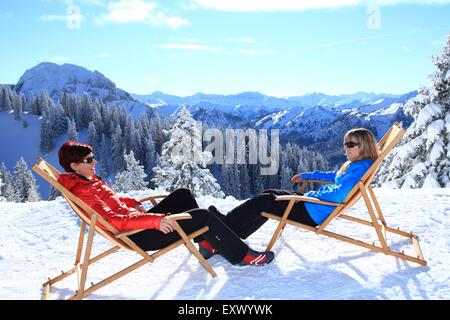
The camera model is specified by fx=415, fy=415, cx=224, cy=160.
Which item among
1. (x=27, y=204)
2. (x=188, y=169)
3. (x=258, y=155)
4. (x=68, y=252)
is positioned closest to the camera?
(x=68, y=252)

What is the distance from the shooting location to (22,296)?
4527mm

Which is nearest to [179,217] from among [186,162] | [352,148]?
[352,148]

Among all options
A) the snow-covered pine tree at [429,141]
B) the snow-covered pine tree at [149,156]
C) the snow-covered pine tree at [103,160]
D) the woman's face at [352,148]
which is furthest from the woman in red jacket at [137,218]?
the snow-covered pine tree at [103,160]

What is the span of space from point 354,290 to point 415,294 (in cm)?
59

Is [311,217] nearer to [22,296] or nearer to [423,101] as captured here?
[22,296]

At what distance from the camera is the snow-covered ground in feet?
14.5

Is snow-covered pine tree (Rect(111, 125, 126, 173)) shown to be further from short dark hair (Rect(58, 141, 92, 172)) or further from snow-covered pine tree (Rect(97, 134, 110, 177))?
short dark hair (Rect(58, 141, 92, 172))

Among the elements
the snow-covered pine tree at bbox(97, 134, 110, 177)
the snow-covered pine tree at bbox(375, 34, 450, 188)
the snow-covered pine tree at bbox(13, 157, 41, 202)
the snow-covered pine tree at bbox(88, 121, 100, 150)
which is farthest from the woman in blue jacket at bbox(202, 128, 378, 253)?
the snow-covered pine tree at bbox(88, 121, 100, 150)

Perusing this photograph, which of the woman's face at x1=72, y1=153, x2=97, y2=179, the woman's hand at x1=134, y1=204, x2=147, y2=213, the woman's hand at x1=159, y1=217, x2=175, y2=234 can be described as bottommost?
the woman's hand at x1=134, y1=204, x2=147, y2=213

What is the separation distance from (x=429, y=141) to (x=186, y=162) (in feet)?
42.8

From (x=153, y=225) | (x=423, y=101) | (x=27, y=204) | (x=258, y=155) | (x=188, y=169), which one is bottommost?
(x=258, y=155)

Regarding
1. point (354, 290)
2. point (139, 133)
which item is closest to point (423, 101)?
point (354, 290)

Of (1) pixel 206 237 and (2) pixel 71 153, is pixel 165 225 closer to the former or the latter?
(1) pixel 206 237

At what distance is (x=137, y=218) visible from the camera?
13.8 ft
